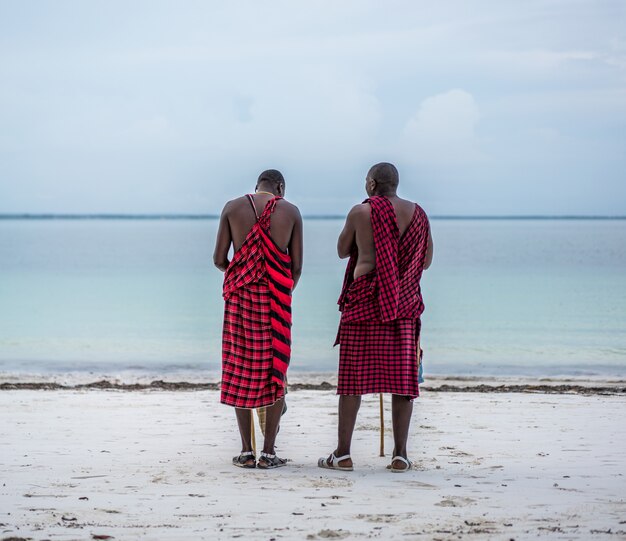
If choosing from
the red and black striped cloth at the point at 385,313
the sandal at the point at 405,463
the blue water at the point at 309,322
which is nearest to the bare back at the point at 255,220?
the red and black striped cloth at the point at 385,313

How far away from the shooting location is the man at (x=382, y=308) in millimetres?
5148

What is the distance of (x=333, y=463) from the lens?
519 centimetres

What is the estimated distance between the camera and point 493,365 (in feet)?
41.8

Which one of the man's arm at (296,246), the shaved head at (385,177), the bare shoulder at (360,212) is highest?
the shaved head at (385,177)

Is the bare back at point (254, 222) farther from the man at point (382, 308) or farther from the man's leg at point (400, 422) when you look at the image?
the man's leg at point (400, 422)

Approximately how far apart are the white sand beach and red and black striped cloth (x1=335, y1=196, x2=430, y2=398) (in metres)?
0.51

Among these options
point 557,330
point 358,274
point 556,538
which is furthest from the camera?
point 557,330

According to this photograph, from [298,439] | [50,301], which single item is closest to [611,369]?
[298,439]

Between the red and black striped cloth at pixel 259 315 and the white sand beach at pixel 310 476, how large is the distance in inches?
18.3

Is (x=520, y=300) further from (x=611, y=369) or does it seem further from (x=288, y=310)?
(x=288, y=310)

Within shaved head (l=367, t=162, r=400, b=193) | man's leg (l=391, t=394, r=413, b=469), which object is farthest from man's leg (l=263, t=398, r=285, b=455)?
shaved head (l=367, t=162, r=400, b=193)

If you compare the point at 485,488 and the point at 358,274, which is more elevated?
the point at 358,274

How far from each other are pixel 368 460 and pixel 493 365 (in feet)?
24.9

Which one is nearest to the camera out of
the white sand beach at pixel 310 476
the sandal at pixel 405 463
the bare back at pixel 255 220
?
the white sand beach at pixel 310 476
